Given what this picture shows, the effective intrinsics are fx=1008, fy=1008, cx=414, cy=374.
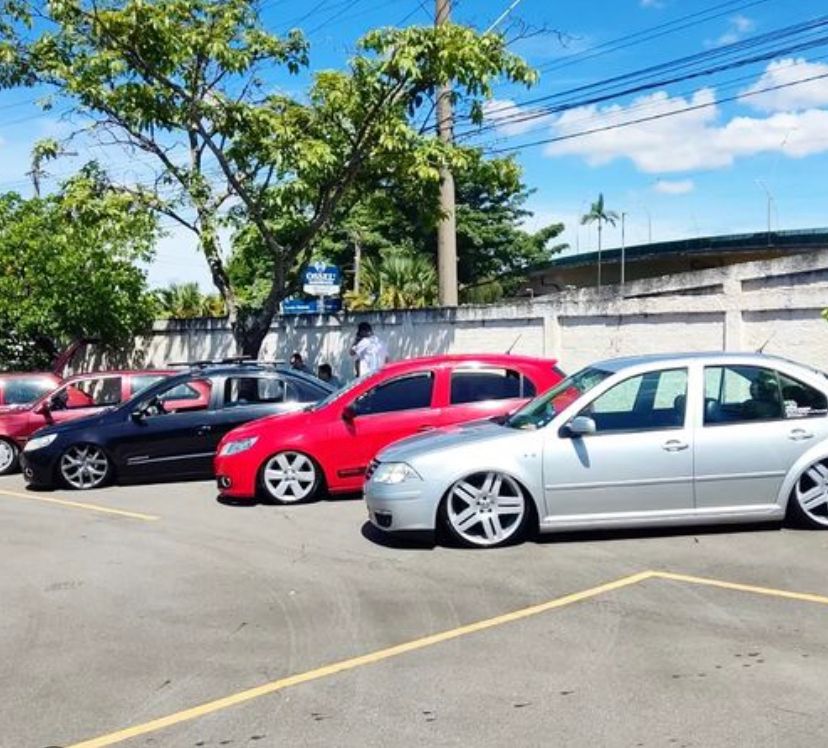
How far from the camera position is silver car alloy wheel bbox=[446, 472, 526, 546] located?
7637 millimetres

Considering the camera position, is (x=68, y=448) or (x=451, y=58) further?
(x=451, y=58)

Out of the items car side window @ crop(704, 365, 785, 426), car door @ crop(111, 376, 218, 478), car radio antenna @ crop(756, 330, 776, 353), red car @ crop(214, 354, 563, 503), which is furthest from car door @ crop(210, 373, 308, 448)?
car radio antenna @ crop(756, 330, 776, 353)

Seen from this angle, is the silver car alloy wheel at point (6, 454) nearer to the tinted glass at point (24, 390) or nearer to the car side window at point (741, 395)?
the tinted glass at point (24, 390)

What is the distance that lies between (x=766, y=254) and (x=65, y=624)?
37.6m

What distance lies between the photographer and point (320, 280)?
1723 cm

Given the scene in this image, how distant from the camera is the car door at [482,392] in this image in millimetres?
10164

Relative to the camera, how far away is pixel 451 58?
14.3 m

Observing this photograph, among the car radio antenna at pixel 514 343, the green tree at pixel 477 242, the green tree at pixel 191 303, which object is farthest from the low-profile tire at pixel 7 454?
the green tree at pixel 477 242

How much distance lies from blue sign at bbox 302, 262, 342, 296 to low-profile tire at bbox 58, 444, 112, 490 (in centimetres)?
606

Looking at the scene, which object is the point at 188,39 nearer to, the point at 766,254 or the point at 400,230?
the point at 400,230

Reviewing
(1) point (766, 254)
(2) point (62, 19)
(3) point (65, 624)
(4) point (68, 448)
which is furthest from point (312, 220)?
(1) point (766, 254)

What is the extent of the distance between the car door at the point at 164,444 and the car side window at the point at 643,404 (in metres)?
5.59

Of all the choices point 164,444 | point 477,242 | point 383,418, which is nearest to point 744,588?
point 383,418

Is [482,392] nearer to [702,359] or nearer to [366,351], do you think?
[702,359]
